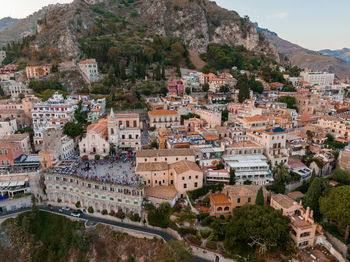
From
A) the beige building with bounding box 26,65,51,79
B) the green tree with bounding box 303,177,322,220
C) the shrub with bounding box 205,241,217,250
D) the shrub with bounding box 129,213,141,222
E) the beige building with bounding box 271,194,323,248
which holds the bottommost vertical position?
the shrub with bounding box 205,241,217,250

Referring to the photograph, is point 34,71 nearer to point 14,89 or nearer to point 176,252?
point 14,89

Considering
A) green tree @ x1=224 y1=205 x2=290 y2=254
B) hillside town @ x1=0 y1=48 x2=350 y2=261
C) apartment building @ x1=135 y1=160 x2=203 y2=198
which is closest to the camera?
green tree @ x1=224 y1=205 x2=290 y2=254

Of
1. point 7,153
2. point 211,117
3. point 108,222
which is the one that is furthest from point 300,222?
point 7,153

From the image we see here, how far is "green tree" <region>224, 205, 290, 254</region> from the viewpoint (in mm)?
27922

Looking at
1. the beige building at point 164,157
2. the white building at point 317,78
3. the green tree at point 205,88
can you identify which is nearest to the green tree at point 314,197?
the beige building at point 164,157

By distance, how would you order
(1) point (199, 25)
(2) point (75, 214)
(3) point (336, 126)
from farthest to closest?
(1) point (199, 25), (3) point (336, 126), (2) point (75, 214)

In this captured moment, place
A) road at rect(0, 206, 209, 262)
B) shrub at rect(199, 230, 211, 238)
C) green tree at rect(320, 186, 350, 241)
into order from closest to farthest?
green tree at rect(320, 186, 350, 241) < shrub at rect(199, 230, 211, 238) < road at rect(0, 206, 209, 262)

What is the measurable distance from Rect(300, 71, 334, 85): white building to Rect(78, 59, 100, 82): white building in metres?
78.7

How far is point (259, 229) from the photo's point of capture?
28.1 meters

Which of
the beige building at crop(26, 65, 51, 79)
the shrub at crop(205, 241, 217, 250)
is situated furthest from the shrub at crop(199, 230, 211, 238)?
the beige building at crop(26, 65, 51, 79)

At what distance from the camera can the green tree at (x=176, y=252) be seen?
89.8 feet

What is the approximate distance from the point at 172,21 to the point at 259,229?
118 m

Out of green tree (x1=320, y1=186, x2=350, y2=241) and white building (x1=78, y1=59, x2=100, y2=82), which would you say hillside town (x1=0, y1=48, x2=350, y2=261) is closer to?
green tree (x1=320, y1=186, x2=350, y2=241)

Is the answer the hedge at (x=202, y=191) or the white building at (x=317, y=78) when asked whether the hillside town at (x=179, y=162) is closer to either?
the hedge at (x=202, y=191)
